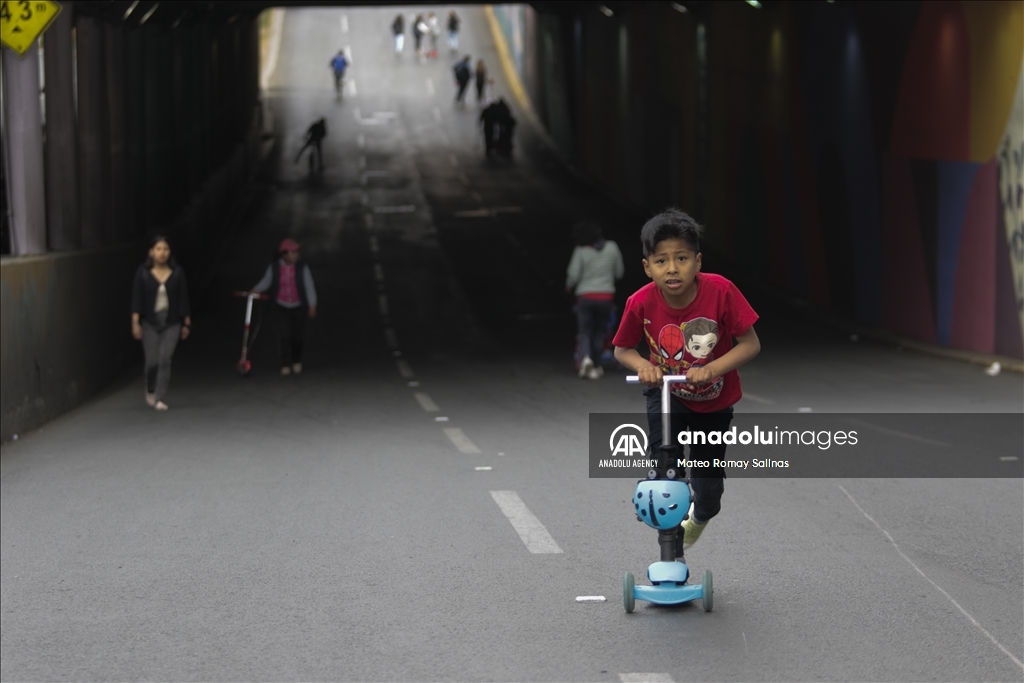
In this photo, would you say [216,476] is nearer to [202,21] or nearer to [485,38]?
[202,21]

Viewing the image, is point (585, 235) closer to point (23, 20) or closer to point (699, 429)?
point (23, 20)

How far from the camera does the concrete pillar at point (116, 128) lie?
19172mm

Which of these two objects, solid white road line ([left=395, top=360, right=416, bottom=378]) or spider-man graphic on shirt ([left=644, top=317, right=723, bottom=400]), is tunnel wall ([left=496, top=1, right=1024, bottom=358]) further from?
spider-man graphic on shirt ([left=644, top=317, right=723, bottom=400])

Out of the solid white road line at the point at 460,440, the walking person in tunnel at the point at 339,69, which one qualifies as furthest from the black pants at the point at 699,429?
the walking person in tunnel at the point at 339,69

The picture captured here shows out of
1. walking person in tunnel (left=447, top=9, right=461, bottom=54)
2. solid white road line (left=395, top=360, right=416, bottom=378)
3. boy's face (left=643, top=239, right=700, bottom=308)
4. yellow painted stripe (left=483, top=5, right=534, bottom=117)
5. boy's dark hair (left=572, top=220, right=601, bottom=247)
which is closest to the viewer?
boy's face (left=643, top=239, right=700, bottom=308)

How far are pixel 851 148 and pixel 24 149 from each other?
13.3 meters

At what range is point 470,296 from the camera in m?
26.2

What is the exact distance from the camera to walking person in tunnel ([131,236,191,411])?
1464cm

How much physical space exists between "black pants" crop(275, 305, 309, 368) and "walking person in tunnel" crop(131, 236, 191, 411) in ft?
9.95

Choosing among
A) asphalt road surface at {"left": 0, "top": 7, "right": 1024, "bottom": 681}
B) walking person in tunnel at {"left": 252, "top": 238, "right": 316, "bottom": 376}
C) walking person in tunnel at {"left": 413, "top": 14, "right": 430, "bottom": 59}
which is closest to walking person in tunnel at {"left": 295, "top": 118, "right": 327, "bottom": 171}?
walking person in tunnel at {"left": 413, "top": 14, "right": 430, "bottom": 59}

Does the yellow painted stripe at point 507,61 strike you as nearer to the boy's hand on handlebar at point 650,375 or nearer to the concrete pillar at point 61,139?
the concrete pillar at point 61,139

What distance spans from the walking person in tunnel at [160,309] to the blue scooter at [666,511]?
30.4ft

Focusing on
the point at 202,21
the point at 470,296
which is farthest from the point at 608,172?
the point at 470,296

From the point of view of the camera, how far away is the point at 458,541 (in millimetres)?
7996
